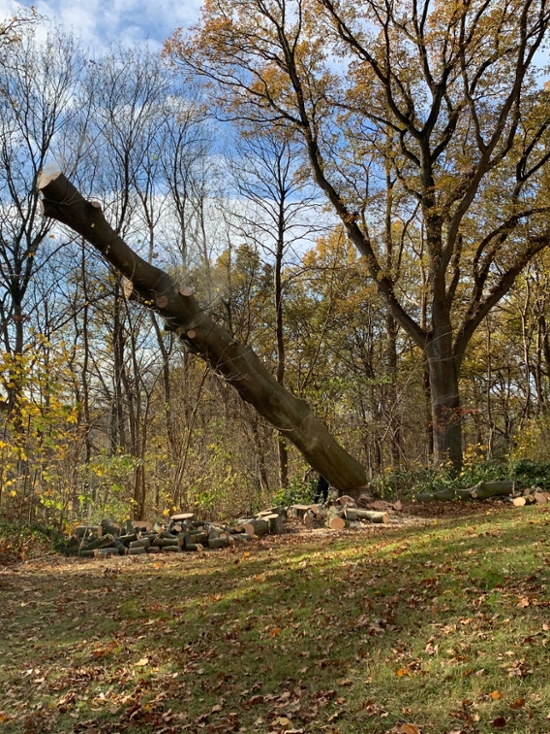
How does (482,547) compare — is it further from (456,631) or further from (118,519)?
(118,519)

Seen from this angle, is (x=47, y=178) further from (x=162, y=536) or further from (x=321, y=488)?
(x=321, y=488)

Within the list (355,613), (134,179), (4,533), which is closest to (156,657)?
(355,613)

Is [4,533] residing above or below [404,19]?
below

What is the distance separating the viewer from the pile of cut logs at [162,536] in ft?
29.5

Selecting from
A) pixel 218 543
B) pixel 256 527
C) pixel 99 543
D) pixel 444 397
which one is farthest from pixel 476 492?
pixel 99 543

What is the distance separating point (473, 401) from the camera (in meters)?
19.2

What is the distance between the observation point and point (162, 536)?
9289mm

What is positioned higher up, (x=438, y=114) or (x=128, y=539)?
(x=438, y=114)

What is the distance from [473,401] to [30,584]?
1611cm

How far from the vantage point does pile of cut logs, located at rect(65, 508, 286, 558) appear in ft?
29.5

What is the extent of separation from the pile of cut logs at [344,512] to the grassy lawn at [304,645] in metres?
2.51

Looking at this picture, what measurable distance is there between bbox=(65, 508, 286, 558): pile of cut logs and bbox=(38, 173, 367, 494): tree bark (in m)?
1.72

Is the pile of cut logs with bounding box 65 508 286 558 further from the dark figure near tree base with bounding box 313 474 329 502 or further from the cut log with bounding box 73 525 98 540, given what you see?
the dark figure near tree base with bounding box 313 474 329 502

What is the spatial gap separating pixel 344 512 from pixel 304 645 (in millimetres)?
5648
